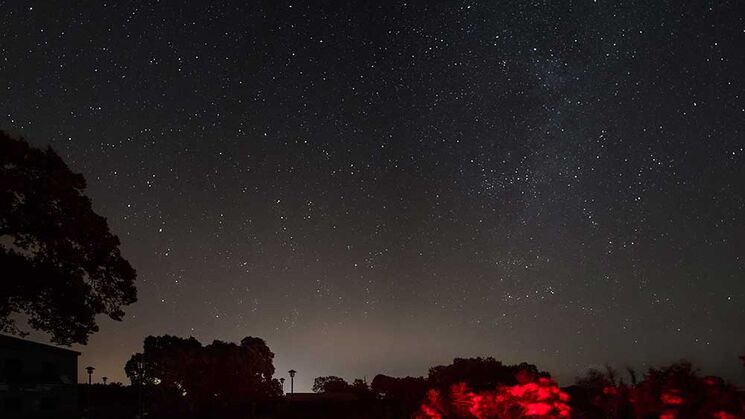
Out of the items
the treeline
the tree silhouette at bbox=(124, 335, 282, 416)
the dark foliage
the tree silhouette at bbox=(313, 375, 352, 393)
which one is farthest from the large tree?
the tree silhouette at bbox=(313, 375, 352, 393)

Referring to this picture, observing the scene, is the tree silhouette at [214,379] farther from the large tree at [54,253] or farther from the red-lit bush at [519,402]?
the red-lit bush at [519,402]

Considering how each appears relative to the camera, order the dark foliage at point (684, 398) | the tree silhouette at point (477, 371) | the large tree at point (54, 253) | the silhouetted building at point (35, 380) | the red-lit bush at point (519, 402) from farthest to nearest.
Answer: the tree silhouette at point (477, 371), the silhouetted building at point (35, 380), the large tree at point (54, 253), the red-lit bush at point (519, 402), the dark foliage at point (684, 398)

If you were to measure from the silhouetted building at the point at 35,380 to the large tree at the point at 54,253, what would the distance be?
13050mm

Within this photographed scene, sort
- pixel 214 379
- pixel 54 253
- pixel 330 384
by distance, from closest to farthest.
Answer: pixel 54 253
pixel 214 379
pixel 330 384

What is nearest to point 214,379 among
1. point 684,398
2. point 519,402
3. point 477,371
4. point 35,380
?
point 35,380

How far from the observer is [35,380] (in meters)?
29.0

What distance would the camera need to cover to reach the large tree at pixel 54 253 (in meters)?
14.8

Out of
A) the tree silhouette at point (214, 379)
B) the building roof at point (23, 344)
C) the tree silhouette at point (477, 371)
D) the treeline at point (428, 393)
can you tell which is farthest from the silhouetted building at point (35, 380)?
the tree silhouette at point (477, 371)

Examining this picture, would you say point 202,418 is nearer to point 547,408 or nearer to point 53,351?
point 53,351

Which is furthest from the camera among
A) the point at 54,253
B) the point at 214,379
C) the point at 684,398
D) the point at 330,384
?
the point at 330,384

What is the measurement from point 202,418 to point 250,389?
998cm

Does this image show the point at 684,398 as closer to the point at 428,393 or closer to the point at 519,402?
the point at 519,402

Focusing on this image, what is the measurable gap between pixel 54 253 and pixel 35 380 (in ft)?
55.3

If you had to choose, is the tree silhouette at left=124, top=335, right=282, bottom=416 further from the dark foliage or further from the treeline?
the dark foliage
